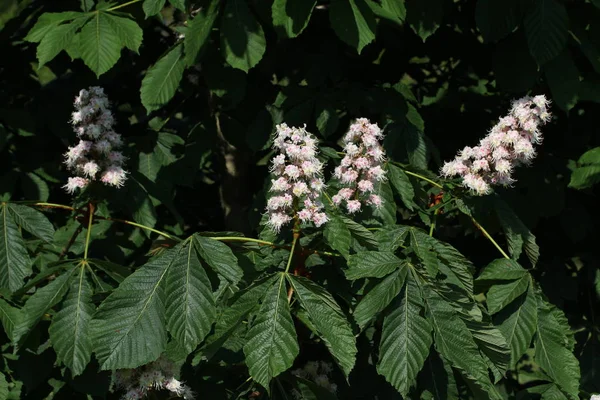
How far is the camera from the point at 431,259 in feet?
7.37

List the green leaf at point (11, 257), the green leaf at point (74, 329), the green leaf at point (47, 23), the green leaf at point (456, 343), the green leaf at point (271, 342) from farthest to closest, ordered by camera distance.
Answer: the green leaf at point (47, 23) < the green leaf at point (11, 257) < the green leaf at point (74, 329) < the green leaf at point (456, 343) < the green leaf at point (271, 342)

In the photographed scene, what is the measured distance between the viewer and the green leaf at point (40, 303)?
2275 millimetres

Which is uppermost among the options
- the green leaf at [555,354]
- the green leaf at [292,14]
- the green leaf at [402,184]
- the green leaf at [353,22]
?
the green leaf at [353,22]

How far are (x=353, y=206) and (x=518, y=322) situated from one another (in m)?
0.63

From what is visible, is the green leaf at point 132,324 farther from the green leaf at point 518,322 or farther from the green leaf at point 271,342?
the green leaf at point 518,322

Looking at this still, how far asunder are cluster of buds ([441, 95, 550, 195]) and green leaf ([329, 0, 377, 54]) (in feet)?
1.66

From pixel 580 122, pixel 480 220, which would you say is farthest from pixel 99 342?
pixel 580 122

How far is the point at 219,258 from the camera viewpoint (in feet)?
7.00

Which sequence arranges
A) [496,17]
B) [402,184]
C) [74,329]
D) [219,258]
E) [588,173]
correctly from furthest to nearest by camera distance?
1. [588,173]
2. [496,17]
3. [402,184]
4. [74,329]
5. [219,258]

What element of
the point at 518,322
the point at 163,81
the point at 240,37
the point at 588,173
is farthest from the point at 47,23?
the point at 588,173

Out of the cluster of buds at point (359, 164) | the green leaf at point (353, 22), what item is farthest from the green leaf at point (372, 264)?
the green leaf at point (353, 22)

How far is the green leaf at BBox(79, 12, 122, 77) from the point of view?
2.73 metres

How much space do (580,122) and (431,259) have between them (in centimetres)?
165

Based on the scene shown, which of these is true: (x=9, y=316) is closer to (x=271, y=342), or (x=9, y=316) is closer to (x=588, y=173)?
(x=271, y=342)
